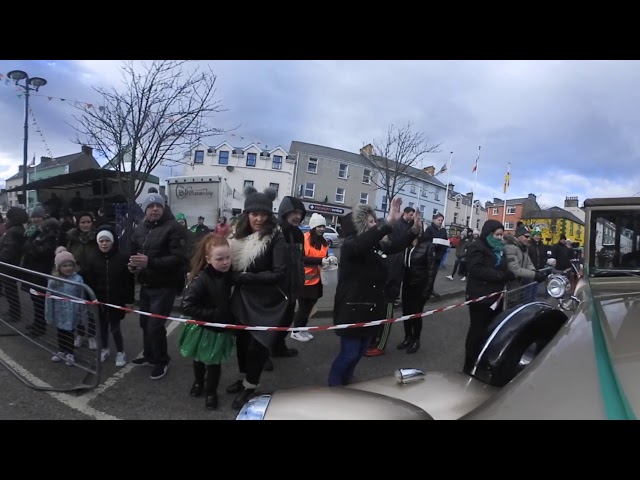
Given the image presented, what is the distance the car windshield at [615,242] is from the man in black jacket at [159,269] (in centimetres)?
412

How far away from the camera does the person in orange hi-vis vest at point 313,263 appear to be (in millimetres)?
4629

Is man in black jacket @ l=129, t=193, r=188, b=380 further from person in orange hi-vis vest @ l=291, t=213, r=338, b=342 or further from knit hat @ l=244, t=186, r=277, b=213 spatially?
person in orange hi-vis vest @ l=291, t=213, r=338, b=342

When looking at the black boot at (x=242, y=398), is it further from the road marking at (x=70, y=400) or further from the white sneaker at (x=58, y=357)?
the white sneaker at (x=58, y=357)

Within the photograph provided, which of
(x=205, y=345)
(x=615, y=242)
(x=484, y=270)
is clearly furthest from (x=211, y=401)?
(x=615, y=242)

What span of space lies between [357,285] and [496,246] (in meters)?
2.20

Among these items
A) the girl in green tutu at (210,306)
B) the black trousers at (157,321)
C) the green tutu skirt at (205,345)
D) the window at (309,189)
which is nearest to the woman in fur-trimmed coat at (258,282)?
the girl in green tutu at (210,306)

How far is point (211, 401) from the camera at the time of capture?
3.10 m

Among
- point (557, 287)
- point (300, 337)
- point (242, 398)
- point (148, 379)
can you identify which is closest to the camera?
point (242, 398)

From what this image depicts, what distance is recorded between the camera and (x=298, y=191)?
36.9m

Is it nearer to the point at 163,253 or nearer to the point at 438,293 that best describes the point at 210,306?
the point at 163,253

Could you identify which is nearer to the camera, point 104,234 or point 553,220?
point 104,234

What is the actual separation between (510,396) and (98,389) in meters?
3.58

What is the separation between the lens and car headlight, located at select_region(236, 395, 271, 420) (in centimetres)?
141
